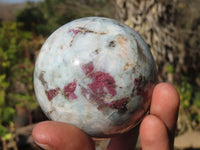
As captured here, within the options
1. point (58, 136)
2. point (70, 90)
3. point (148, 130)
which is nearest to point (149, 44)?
point (148, 130)

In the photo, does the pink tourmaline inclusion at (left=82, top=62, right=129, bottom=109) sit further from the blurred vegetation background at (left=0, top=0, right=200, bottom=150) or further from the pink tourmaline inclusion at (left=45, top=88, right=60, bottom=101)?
the blurred vegetation background at (left=0, top=0, right=200, bottom=150)

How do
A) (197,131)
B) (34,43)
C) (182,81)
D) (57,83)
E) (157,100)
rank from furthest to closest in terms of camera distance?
(34,43), (182,81), (197,131), (157,100), (57,83)

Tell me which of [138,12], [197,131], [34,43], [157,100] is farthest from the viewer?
[34,43]

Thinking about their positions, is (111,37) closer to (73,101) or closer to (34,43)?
(73,101)

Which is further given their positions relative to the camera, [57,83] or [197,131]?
[197,131]

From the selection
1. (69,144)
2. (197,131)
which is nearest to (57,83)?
(69,144)

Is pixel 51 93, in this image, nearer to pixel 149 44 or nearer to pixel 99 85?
pixel 99 85

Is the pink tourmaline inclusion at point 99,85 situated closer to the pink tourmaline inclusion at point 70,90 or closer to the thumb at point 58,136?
the pink tourmaline inclusion at point 70,90
